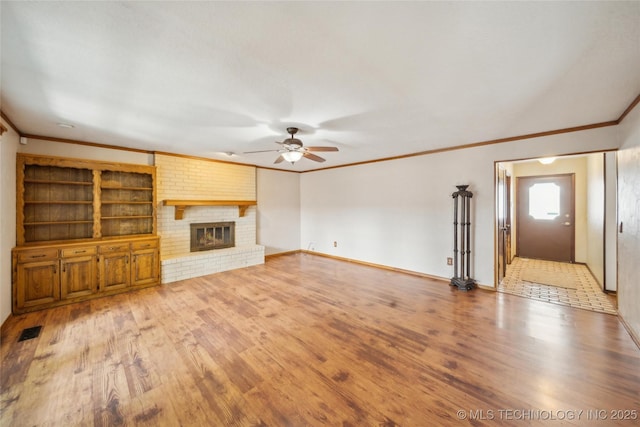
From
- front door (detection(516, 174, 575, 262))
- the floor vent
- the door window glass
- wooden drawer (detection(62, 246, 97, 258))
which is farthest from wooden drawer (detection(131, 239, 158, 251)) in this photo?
the door window glass

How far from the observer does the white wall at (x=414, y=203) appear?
12.4 feet

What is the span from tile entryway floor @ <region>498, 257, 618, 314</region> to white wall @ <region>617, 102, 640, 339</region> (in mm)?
392

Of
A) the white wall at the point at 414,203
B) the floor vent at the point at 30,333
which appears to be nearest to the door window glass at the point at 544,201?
the white wall at the point at 414,203

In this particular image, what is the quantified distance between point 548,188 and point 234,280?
7.42m

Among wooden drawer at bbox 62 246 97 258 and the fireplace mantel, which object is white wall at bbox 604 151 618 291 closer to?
the fireplace mantel

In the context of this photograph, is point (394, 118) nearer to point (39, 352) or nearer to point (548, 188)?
point (39, 352)

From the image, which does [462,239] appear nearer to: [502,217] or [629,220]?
[502,217]

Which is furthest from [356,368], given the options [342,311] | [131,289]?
[131,289]

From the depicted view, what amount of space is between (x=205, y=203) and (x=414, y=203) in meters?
4.26

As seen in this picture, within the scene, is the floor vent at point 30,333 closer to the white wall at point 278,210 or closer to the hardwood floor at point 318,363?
the hardwood floor at point 318,363

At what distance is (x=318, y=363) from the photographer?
2.12 metres

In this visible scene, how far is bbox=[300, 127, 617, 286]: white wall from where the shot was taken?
3768 mm

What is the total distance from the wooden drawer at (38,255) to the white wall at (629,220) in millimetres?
6830

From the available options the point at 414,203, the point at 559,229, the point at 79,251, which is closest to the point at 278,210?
the point at 414,203
